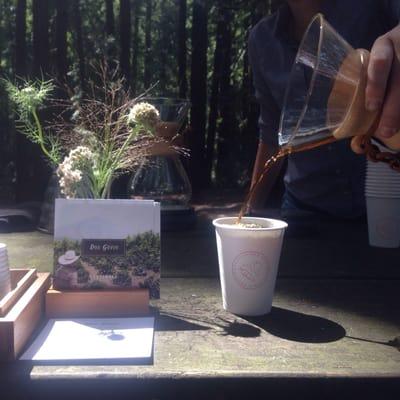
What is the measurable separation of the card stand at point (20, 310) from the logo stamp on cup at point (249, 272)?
29 cm

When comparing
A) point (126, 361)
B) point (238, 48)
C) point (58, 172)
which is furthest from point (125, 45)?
point (126, 361)

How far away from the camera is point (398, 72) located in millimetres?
692

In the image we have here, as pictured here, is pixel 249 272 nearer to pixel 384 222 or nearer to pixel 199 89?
pixel 384 222

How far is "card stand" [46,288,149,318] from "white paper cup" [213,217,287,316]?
0.14 meters

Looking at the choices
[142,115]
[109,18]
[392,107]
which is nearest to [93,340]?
[142,115]

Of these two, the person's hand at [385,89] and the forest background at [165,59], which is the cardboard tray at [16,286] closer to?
the person's hand at [385,89]

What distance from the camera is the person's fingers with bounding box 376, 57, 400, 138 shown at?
68 cm

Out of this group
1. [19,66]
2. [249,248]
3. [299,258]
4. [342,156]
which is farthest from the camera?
[19,66]

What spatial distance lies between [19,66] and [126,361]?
524 cm

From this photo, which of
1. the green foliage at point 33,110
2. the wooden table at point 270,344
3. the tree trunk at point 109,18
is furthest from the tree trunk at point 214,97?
the green foliage at point 33,110

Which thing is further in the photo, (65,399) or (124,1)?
(124,1)

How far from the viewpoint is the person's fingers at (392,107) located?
68 cm

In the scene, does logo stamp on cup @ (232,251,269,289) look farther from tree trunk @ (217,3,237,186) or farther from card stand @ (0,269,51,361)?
tree trunk @ (217,3,237,186)

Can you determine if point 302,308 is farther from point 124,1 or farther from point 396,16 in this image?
point 124,1
